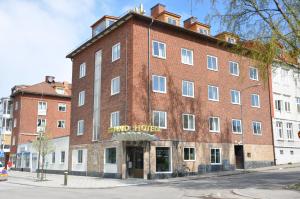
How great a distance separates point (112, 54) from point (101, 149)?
29.9 feet

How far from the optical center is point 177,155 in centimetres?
3052

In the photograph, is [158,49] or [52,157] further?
[52,157]

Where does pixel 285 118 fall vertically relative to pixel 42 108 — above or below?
below

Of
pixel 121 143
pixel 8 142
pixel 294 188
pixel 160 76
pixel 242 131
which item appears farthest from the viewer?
pixel 8 142

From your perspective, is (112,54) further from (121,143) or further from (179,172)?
(179,172)

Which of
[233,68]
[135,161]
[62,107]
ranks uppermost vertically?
[233,68]

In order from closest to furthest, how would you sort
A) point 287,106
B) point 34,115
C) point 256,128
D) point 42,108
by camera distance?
point 256,128
point 287,106
point 34,115
point 42,108

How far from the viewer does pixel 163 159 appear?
29672 mm

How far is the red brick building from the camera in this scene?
29203 millimetres

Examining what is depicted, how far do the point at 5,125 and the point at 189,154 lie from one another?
4184 cm

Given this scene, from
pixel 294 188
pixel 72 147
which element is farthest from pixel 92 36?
pixel 294 188

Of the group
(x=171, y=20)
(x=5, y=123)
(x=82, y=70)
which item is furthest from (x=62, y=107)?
(x=171, y=20)

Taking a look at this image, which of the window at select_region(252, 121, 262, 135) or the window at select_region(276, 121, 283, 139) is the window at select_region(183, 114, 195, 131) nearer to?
the window at select_region(252, 121, 262, 135)

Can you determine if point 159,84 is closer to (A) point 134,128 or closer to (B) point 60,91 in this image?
(A) point 134,128
